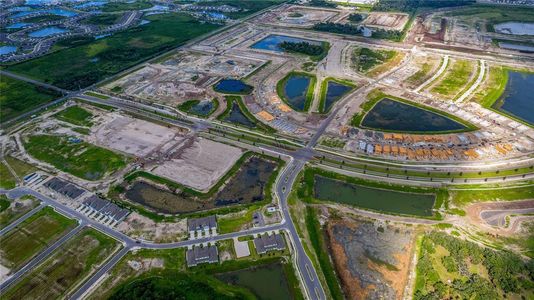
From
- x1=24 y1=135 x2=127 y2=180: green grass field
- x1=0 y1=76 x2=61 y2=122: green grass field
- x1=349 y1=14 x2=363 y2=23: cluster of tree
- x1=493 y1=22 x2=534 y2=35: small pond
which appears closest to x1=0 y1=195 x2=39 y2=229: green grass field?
x1=24 y1=135 x2=127 y2=180: green grass field

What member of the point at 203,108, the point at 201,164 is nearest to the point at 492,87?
the point at 203,108

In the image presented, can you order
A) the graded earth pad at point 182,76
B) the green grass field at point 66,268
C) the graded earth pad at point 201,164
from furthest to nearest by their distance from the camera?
the graded earth pad at point 182,76 → the graded earth pad at point 201,164 → the green grass field at point 66,268

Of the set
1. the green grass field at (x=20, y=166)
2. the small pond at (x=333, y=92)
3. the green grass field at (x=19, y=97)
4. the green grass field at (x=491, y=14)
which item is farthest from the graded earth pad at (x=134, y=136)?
the green grass field at (x=491, y=14)

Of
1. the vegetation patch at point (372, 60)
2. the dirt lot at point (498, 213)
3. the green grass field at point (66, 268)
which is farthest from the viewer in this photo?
the vegetation patch at point (372, 60)

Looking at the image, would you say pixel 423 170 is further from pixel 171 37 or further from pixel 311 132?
pixel 171 37

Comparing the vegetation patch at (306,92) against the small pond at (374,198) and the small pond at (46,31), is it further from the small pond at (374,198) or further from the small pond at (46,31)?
the small pond at (46,31)

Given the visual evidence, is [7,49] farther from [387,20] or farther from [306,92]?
[387,20]
